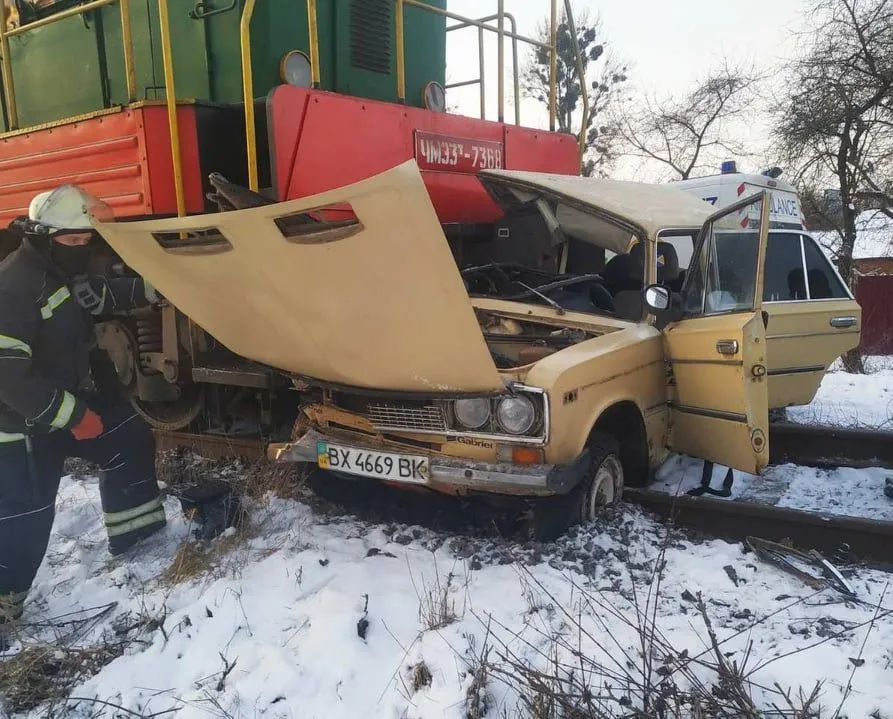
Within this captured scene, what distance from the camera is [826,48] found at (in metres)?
12.5

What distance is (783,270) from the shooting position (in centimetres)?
518

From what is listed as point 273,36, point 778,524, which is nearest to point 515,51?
point 273,36

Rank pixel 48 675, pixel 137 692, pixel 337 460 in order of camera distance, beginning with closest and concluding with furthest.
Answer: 1. pixel 137 692
2. pixel 48 675
3. pixel 337 460

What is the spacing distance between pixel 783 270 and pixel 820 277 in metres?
0.42

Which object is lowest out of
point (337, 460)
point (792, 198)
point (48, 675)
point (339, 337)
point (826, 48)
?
point (48, 675)

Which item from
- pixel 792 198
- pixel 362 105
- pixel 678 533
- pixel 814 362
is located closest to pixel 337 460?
pixel 678 533

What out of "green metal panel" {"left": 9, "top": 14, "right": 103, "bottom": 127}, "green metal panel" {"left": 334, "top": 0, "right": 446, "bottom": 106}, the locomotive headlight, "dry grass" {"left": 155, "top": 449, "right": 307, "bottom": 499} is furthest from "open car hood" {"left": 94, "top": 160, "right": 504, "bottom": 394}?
"green metal panel" {"left": 9, "top": 14, "right": 103, "bottom": 127}

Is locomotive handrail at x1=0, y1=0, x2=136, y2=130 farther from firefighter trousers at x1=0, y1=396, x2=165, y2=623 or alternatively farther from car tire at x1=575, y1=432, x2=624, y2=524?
car tire at x1=575, y1=432, x2=624, y2=524

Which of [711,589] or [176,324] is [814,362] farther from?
[176,324]

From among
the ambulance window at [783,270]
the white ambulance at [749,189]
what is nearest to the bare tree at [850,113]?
the white ambulance at [749,189]

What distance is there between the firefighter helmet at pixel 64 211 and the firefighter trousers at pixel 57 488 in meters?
0.94

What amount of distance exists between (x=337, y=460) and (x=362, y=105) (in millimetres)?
2630

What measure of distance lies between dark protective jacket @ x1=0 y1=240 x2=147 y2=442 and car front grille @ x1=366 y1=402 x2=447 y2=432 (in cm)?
144

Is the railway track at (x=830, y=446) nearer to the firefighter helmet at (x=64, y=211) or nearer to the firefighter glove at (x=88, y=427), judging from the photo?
the firefighter glove at (x=88, y=427)
